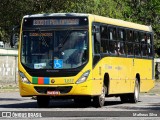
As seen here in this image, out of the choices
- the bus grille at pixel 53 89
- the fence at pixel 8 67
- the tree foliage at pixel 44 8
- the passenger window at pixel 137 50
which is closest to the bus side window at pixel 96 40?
the bus grille at pixel 53 89

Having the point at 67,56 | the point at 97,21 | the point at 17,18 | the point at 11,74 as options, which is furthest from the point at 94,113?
the point at 11,74

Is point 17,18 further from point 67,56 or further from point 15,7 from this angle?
point 67,56

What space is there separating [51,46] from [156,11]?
53937mm

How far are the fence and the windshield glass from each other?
23.7 meters

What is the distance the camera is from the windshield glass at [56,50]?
981 inches

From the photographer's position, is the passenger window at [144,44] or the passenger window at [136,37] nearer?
the passenger window at [136,37]

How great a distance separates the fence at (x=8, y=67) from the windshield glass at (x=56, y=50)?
77.7 ft

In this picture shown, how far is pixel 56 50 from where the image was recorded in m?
25.0

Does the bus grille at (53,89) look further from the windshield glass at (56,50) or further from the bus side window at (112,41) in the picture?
the bus side window at (112,41)

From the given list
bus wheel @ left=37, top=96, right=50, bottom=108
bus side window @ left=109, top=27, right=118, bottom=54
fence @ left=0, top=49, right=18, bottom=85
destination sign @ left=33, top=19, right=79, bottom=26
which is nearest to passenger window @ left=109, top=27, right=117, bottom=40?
bus side window @ left=109, top=27, right=118, bottom=54

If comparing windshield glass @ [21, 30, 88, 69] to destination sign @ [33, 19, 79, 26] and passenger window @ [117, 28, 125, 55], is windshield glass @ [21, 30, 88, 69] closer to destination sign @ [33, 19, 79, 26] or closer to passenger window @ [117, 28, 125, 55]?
destination sign @ [33, 19, 79, 26]

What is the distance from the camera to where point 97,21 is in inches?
1027

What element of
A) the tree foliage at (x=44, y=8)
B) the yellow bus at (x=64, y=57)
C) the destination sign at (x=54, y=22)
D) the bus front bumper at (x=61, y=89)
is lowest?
the bus front bumper at (x=61, y=89)

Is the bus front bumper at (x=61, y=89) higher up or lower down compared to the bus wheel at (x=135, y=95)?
higher up
